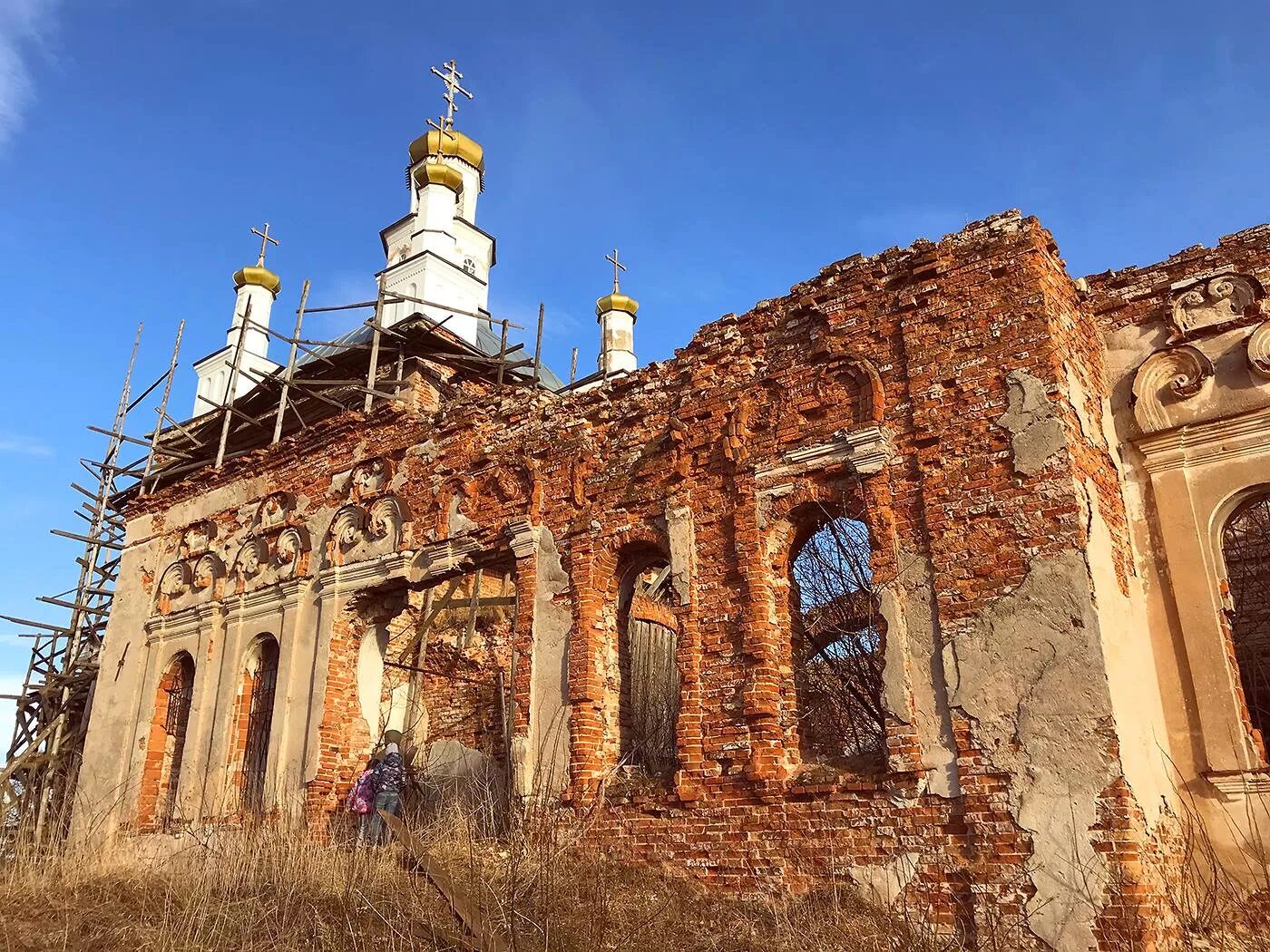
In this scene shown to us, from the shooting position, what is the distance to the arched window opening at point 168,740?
12.6 meters

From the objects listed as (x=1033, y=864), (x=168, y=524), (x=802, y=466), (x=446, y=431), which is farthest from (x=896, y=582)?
(x=168, y=524)

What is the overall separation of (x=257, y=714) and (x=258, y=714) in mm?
30

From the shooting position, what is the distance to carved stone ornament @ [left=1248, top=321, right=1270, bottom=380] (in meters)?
7.79

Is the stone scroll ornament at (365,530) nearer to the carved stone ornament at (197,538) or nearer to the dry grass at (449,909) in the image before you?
the carved stone ornament at (197,538)

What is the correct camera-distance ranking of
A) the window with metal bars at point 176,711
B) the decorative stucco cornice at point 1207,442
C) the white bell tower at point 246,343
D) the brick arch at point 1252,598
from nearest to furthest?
1. the decorative stucco cornice at point 1207,442
2. the brick arch at point 1252,598
3. the window with metal bars at point 176,711
4. the white bell tower at point 246,343

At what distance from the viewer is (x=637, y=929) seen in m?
6.40

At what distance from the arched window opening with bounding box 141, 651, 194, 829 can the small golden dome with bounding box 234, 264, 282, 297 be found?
2062 cm

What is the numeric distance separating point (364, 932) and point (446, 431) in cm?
597

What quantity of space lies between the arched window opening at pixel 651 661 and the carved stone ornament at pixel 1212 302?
4.55 m

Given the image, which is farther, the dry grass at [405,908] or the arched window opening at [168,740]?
the arched window opening at [168,740]

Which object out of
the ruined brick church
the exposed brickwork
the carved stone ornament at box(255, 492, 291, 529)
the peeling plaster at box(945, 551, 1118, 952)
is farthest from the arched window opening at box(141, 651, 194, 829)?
the peeling plaster at box(945, 551, 1118, 952)

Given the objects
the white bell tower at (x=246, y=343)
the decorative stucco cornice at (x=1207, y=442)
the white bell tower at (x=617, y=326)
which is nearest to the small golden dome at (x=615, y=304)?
the white bell tower at (x=617, y=326)

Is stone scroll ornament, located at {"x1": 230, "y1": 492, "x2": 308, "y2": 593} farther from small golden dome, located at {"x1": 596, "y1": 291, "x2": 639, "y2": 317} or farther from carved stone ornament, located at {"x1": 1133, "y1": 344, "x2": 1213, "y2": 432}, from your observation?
small golden dome, located at {"x1": 596, "y1": 291, "x2": 639, "y2": 317}

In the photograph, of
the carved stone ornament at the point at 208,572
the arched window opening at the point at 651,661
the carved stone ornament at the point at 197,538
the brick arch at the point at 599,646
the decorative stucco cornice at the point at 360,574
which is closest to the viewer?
the brick arch at the point at 599,646
